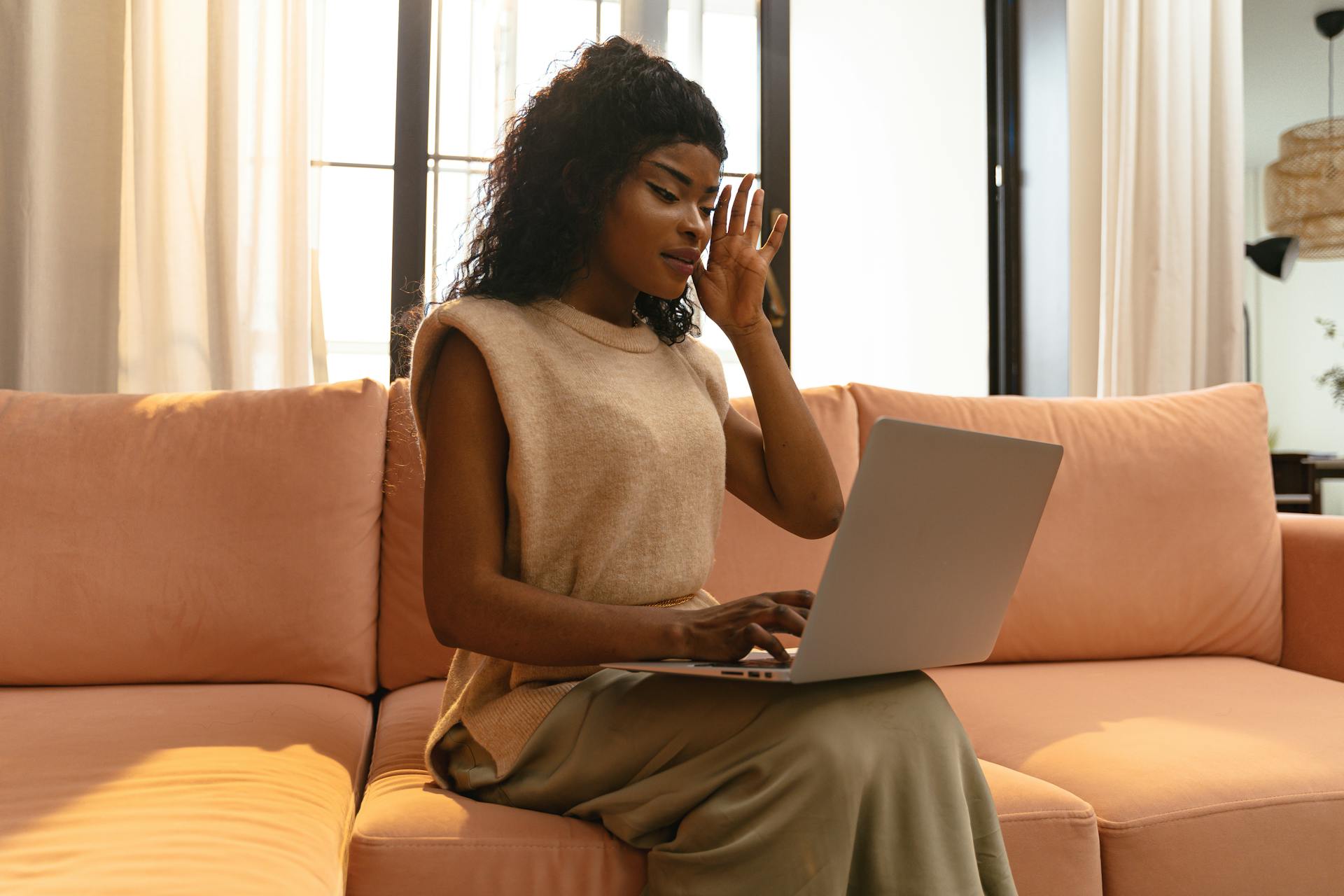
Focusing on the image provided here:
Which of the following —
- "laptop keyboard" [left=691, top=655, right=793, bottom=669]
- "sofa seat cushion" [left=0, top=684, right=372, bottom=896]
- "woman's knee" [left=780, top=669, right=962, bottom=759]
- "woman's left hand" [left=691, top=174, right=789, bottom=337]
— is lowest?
"sofa seat cushion" [left=0, top=684, right=372, bottom=896]

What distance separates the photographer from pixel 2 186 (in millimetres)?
2225

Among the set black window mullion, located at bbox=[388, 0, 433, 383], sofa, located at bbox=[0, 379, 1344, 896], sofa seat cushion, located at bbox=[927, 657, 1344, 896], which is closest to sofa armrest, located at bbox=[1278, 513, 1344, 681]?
sofa, located at bbox=[0, 379, 1344, 896]

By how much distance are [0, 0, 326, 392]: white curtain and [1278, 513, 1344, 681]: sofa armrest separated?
6.19 ft

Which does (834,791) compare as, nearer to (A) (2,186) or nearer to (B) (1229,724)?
(B) (1229,724)

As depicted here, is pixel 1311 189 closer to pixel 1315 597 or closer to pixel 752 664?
pixel 1315 597

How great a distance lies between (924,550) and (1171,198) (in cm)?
221

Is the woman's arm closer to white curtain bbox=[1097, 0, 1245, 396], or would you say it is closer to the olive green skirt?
the olive green skirt

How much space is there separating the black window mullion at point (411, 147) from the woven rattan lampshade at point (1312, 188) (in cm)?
277

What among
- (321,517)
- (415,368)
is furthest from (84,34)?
(415,368)

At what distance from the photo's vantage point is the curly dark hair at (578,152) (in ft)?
4.02

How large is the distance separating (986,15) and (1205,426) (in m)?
1.65

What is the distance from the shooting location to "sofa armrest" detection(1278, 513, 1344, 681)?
179 cm

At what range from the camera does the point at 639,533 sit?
115 cm

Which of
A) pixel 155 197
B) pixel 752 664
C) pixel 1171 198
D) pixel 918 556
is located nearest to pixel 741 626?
pixel 752 664
